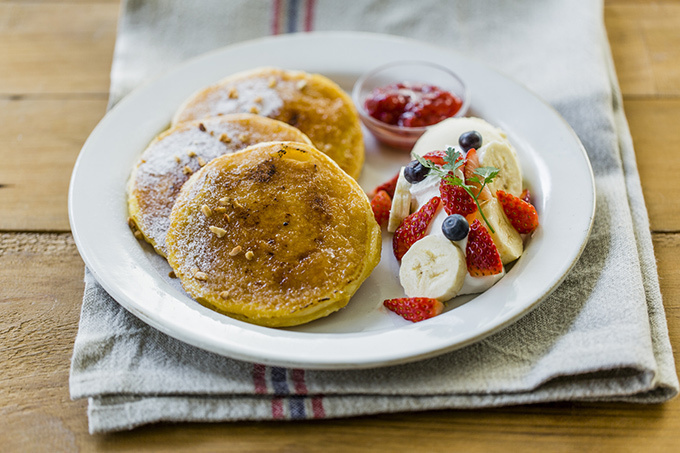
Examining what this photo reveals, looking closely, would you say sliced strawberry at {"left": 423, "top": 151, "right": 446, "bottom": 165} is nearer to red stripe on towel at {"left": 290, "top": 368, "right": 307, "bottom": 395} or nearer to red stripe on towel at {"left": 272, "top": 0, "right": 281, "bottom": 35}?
red stripe on towel at {"left": 290, "top": 368, "right": 307, "bottom": 395}

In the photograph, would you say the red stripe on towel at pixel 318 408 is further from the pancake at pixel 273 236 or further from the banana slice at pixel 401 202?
the banana slice at pixel 401 202

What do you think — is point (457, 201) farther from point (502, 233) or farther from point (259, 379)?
point (259, 379)

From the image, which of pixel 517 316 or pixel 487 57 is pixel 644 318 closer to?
pixel 517 316

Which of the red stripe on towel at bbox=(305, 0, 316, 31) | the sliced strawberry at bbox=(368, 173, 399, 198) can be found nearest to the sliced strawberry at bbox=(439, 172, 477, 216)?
the sliced strawberry at bbox=(368, 173, 399, 198)

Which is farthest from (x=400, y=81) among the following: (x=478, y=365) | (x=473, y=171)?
(x=478, y=365)

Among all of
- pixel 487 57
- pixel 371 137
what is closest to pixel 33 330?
pixel 371 137

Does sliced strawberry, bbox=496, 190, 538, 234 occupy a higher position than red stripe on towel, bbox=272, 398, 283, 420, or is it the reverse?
sliced strawberry, bbox=496, 190, 538, 234
